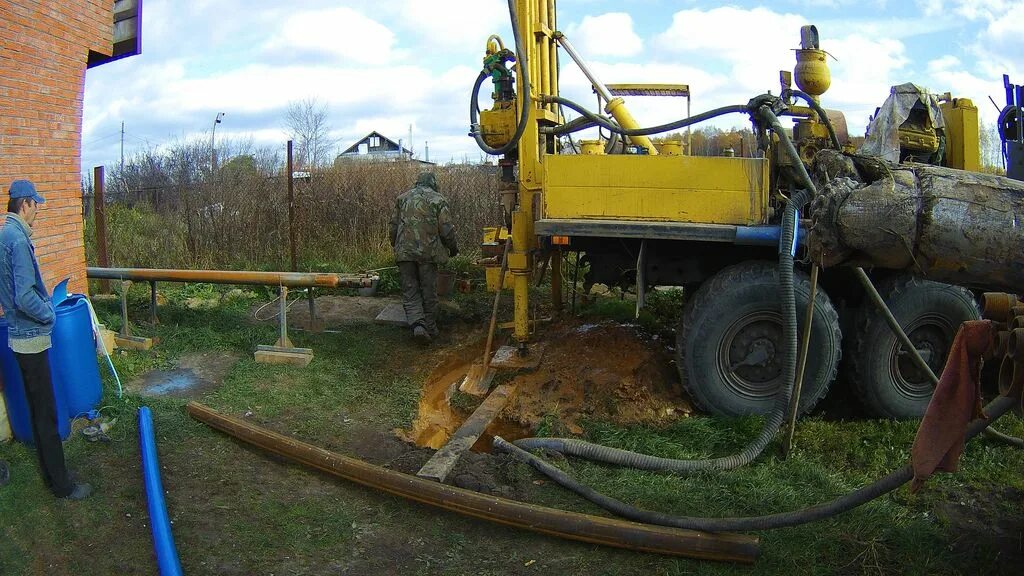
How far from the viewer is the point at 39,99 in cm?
682

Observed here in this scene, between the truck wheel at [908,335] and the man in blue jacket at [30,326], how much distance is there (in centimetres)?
570

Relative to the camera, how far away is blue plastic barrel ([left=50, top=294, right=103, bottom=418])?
17.8 feet

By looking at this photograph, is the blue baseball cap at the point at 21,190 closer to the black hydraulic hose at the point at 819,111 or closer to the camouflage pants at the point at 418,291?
the camouflage pants at the point at 418,291

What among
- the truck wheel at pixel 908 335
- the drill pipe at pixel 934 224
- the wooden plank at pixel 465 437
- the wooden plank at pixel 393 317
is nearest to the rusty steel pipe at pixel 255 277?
the wooden plank at pixel 393 317

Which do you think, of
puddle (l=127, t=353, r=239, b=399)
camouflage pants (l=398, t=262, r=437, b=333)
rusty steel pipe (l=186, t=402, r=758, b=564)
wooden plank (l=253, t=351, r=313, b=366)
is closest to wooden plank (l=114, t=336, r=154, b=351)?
puddle (l=127, t=353, r=239, b=399)

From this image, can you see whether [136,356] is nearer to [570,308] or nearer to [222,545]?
[222,545]

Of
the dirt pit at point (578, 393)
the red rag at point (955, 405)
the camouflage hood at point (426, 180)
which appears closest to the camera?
the red rag at point (955, 405)

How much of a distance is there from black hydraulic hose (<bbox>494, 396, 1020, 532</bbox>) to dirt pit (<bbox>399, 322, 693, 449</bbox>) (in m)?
0.89

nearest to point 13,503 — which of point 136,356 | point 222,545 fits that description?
point 222,545

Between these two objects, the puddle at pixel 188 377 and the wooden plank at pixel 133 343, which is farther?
the wooden plank at pixel 133 343

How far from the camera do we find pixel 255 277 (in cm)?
780

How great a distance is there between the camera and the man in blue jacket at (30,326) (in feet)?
15.0

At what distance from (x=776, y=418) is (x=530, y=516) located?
2008 millimetres

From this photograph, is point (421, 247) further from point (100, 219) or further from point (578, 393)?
point (100, 219)
